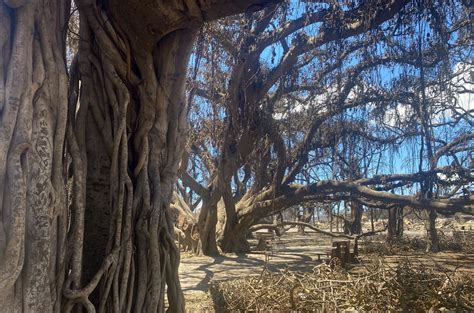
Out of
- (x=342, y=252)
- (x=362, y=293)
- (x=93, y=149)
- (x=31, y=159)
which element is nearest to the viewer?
(x=31, y=159)

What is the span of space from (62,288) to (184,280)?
535cm

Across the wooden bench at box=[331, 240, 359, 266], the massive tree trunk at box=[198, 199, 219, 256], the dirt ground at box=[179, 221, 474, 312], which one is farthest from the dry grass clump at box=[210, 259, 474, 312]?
the massive tree trunk at box=[198, 199, 219, 256]

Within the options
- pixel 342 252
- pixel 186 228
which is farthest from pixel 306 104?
pixel 186 228

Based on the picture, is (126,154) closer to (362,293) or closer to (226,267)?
(362,293)

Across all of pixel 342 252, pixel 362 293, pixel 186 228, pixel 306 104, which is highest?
pixel 306 104

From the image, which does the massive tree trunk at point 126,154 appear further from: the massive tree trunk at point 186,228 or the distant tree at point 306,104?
the massive tree trunk at point 186,228

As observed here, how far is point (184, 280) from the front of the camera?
736cm

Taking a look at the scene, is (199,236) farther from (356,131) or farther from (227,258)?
(356,131)

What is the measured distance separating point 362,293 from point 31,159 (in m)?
2.92

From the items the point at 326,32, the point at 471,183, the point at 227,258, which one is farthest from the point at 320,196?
the point at 326,32

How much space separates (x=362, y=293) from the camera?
3834 millimetres

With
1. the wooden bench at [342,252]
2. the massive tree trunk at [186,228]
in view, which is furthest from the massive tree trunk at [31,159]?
the massive tree trunk at [186,228]

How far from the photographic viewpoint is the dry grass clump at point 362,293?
148 inches

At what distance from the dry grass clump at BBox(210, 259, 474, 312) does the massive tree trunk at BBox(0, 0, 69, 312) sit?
2186 mm
